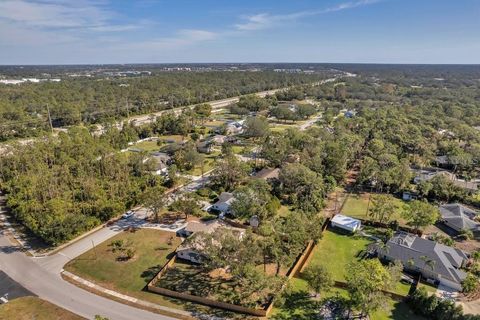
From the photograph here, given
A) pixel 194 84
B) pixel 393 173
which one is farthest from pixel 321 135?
pixel 194 84

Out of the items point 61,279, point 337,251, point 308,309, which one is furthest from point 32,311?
point 337,251

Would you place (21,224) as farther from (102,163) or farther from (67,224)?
(102,163)

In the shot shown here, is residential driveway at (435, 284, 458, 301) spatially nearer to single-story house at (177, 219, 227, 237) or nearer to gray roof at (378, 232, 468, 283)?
gray roof at (378, 232, 468, 283)

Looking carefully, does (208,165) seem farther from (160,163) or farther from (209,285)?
(209,285)

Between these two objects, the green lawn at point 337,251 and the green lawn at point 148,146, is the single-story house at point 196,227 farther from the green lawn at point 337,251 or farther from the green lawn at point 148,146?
the green lawn at point 148,146

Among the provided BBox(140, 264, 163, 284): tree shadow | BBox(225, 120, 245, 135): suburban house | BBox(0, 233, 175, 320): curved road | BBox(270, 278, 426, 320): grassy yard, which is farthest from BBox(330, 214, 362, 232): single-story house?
BBox(225, 120, 245, 135): suburban house

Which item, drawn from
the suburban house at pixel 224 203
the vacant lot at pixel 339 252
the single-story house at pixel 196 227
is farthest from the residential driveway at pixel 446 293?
the suburban house at pixel 224 203
